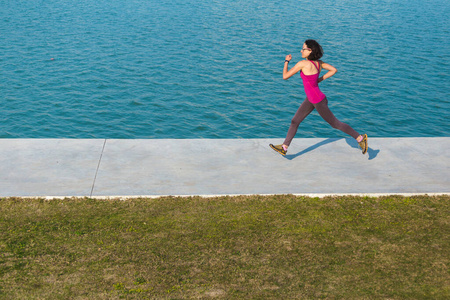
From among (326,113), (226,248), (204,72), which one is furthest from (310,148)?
(204,72)

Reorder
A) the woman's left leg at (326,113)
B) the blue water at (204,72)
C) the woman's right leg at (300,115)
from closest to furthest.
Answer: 1. the woman's left leg at (326,113)
2. the woman's right leg at (300,115)
3. the blue water at (204,72)

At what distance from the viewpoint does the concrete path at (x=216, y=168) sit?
703 centimetres

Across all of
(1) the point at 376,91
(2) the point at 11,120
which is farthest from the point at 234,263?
(1) the point at 376,91

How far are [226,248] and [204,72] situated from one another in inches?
475

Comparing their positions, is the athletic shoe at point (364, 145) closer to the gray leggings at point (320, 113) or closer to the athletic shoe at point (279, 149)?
the gray leggings at point (320, 113)

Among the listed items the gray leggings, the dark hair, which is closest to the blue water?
the gray leggings

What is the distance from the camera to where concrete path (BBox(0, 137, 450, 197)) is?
7027 millimetres

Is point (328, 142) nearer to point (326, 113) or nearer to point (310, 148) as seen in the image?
point (310, 148)

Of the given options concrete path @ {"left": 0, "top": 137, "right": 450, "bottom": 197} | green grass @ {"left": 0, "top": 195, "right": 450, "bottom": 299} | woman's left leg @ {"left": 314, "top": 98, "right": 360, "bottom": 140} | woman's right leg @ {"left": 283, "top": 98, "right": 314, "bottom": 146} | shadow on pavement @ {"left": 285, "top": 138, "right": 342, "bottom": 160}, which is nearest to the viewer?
green grass @ {"left": 0, "top": 195, "right": 450, "bottom": 299}

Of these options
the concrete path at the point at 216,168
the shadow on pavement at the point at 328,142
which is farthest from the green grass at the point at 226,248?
the shadow on pavement at the point at 328,142

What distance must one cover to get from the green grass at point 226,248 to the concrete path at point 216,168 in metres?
0.29

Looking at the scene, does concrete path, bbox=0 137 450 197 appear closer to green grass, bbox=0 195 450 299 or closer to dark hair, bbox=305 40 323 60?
green grass, bbox=0 195 450 299

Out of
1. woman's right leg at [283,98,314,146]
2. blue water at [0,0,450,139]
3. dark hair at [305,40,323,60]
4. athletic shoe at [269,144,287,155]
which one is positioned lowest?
blue water at [0,0,450,139]

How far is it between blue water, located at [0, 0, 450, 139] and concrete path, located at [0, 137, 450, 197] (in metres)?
4.10
